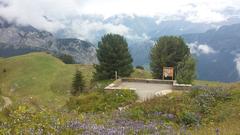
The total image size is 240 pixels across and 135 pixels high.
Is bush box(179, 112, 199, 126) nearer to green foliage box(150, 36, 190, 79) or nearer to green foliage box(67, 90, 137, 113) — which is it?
green foliage box(67, 90, 137, 113)

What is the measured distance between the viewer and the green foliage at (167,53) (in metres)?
62.4

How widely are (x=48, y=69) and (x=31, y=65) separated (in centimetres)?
880

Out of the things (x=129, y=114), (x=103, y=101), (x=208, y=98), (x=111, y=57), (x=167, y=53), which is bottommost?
(x=103, y=101)

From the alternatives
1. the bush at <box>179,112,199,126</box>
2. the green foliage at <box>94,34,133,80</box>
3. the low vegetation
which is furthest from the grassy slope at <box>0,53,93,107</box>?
the bush at <box>179,112,199,126</box>

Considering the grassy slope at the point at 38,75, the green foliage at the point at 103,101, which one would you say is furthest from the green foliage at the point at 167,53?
the green foliage at the point at 103,101

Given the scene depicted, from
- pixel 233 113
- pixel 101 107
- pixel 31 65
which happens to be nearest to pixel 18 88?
pixel 31 65

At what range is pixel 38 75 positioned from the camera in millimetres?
129125

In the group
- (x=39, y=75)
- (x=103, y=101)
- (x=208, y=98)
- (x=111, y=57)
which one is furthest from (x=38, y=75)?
(x=208, y=98)

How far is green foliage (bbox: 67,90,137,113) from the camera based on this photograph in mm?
18016

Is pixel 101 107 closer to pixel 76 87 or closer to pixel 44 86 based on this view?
pixel 76 87

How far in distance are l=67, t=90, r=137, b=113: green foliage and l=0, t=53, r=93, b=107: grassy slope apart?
8051cm

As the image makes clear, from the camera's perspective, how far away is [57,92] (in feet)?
348

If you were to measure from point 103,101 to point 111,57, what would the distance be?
130 ft

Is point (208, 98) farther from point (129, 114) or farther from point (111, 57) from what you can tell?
point (111, 57)
